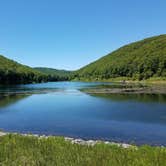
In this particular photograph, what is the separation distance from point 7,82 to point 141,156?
609ft

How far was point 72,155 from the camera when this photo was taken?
1249cm

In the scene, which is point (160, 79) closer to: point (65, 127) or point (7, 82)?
point (7, 82)

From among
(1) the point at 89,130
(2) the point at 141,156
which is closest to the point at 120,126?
(1) the point at 89,130

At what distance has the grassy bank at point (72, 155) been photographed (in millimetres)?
11250

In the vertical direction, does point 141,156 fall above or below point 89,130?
above

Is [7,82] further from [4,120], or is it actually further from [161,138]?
[161,138]

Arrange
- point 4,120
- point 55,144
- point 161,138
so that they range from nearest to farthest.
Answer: point 55,144 → point 161,138 → point 4,120

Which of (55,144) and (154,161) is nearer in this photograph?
(154,161)

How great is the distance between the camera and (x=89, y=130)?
3003cm

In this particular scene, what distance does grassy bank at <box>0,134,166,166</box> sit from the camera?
11250 millimetres

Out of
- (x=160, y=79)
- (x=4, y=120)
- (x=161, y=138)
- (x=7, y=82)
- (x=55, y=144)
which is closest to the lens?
(x=55, y=144)

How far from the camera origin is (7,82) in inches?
7525

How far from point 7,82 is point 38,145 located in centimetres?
18208

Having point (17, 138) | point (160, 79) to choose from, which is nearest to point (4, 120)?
point (17, 138)
